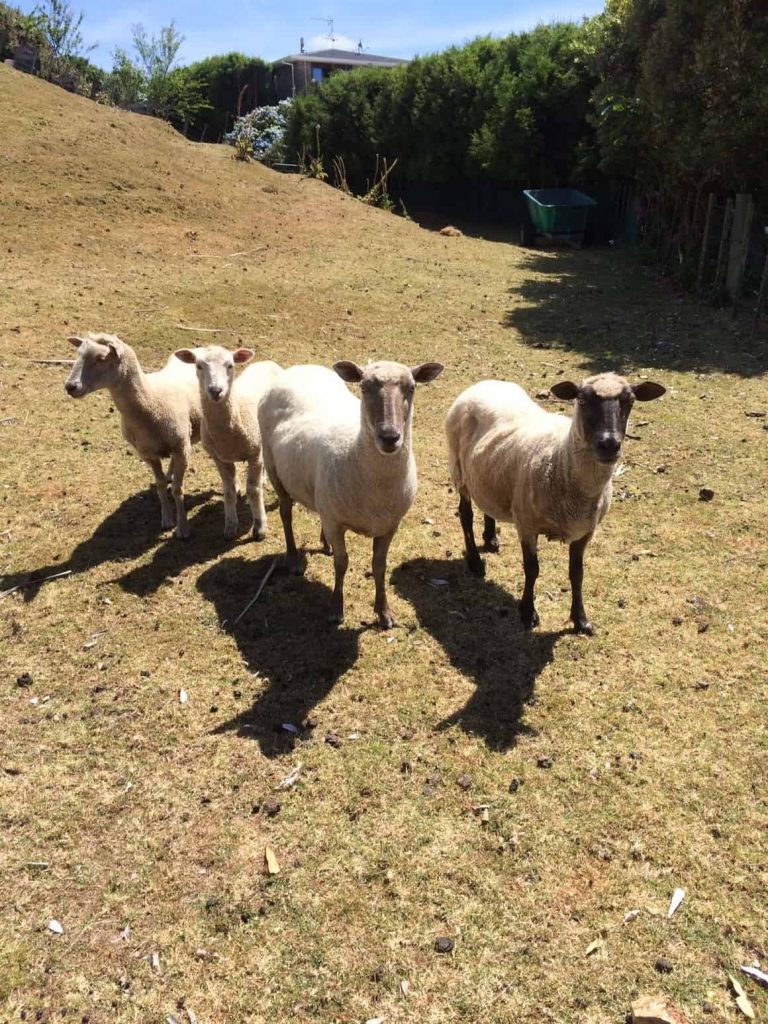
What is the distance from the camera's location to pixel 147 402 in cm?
620

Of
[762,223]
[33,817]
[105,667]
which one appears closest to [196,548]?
[105,667]

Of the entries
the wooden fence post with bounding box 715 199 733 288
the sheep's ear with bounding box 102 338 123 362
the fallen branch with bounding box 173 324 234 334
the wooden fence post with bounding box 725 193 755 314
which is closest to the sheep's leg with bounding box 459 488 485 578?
the sheep's ear with bounding box 102 338 123 362

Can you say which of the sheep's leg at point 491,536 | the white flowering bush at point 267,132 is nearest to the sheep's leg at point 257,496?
the sheep's leg at point 491,536

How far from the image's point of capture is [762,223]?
15.7 m

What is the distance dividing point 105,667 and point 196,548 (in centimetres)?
170

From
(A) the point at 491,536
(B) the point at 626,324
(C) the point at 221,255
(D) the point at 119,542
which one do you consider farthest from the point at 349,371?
(C) the point at 221,255

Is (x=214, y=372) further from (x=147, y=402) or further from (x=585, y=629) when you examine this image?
(x=585, y=629)

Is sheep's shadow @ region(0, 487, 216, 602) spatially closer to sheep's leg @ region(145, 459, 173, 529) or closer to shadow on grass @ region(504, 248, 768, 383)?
sheep's leg @ region(145, 459, 173, 529)

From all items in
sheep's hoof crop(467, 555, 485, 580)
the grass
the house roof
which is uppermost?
the house roof

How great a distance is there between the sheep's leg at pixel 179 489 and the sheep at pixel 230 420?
11.4 inches

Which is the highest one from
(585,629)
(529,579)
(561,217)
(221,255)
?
(561,217)

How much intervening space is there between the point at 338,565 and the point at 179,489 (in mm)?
2093

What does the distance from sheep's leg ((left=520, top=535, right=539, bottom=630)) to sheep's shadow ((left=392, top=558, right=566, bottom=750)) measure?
9 cm

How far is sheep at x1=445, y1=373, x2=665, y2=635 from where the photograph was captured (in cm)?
418
